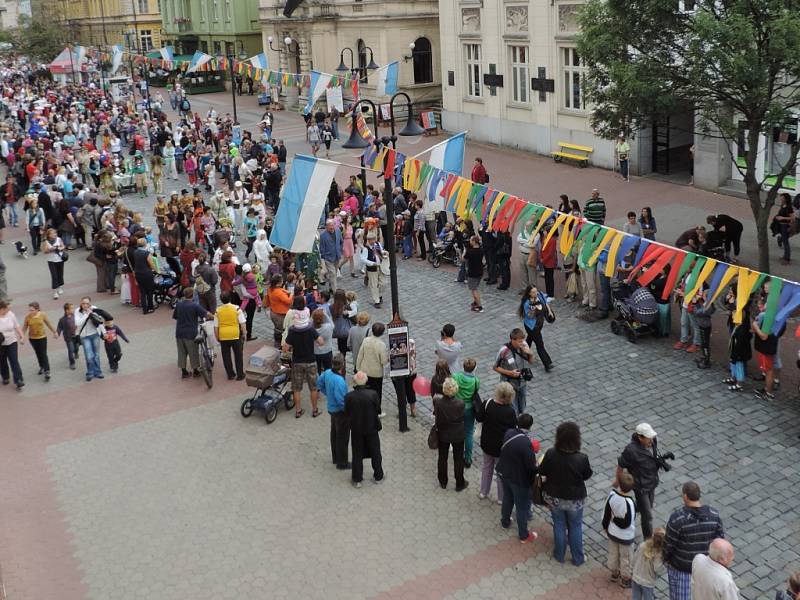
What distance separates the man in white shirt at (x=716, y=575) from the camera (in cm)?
690

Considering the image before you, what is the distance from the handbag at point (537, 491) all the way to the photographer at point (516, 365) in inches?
98.2

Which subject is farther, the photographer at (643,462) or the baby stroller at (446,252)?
the baby stroller at (446,252)

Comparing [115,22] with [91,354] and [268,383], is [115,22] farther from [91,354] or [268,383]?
[268,383]

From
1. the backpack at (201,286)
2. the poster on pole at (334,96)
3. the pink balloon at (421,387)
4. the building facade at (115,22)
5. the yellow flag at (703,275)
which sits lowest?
the pink balloon at (421,387)

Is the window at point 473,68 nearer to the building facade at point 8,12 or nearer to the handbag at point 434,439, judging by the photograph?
the handbag at point 434,439

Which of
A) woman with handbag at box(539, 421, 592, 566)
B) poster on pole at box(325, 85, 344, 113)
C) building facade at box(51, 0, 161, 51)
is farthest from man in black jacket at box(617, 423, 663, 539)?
building facade at box(51, 0, 161, 51)

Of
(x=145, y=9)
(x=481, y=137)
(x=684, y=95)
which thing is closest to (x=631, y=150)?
(x=481, y=137)

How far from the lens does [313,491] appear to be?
1090cm

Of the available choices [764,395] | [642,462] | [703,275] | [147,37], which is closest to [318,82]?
[703,275]

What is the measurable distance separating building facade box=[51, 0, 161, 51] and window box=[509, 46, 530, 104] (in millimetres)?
53300

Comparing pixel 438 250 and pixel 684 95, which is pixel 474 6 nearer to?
pixel 438 250

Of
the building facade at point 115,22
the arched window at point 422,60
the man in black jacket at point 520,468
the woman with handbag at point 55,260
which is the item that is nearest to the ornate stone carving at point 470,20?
the arched window at point 422,60

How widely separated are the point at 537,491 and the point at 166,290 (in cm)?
1170

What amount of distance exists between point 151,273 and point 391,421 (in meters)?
7.63
